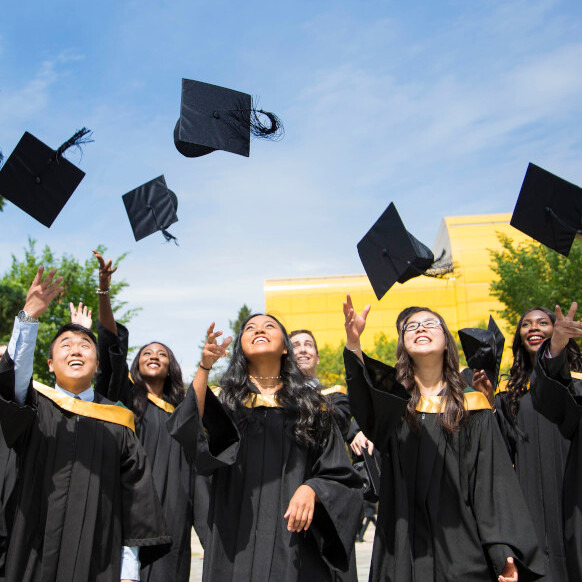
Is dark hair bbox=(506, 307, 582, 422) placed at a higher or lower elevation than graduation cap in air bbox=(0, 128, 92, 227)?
lower

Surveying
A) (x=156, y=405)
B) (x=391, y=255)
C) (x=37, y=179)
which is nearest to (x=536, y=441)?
(x=391, y=255)

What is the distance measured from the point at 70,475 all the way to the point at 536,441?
2697 mm

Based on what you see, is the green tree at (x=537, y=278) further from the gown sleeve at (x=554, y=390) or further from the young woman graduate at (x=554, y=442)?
the gown sleeve at (x=554, y=390)

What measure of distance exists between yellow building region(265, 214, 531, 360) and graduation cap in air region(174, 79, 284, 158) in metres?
32.1

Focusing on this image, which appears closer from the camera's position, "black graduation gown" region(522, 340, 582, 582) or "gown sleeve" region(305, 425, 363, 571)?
"gown sleeve" region(305, 425, 363, 571)

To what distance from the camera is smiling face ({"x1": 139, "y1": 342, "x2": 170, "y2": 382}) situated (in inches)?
214

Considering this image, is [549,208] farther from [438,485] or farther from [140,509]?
[140,509]

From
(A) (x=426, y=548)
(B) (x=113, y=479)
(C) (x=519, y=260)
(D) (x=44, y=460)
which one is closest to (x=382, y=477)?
(A) (x=426, y=548)

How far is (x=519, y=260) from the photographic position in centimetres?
1758

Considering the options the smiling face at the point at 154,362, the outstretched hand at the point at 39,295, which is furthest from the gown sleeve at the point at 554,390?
the smiling face at the point at 154,362

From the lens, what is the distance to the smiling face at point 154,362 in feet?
17.8

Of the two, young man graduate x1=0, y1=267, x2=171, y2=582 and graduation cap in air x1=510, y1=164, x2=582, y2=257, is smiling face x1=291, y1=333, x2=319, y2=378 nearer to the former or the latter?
graduation cap in air x1=510, y1=164, x2=582, y2=257

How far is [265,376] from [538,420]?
1.74 metres

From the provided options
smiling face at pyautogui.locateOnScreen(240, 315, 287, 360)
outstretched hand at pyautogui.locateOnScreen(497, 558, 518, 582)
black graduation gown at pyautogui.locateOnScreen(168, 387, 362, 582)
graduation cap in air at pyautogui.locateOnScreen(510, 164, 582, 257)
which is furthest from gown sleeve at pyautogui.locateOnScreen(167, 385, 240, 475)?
graduation cap in air at pyautogui.locateOnScreen(510, 164, 582, 257)
